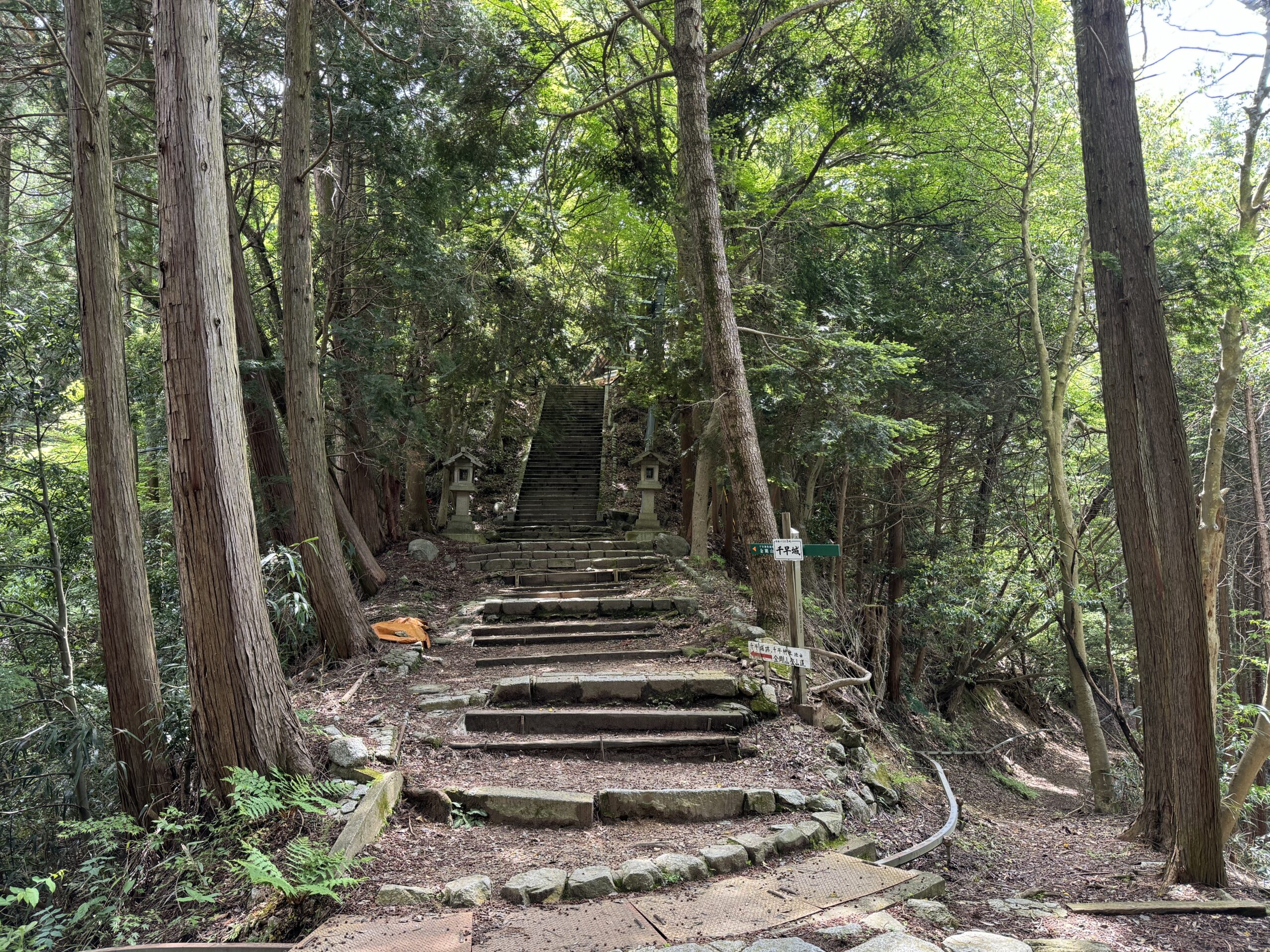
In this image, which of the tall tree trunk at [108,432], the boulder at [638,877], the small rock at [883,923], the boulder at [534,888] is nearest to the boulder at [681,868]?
the boulder at [638,877]

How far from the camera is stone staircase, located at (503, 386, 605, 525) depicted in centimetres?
1487

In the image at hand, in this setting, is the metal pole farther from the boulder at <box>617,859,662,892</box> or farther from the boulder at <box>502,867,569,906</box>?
the boulder at <box>502,867,569,906</box>

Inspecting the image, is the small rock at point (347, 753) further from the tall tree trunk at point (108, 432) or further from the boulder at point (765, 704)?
the boulder at point (765, 704)

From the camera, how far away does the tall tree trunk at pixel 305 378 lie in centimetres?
735

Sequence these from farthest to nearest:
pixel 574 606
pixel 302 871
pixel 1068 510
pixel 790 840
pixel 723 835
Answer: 1. pixel 1068 510
2. pixel 574 606
3. pixel 723 835
4. pixel 790 840
5. pixel 302 871

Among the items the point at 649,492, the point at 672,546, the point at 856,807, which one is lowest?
the point at 856,807

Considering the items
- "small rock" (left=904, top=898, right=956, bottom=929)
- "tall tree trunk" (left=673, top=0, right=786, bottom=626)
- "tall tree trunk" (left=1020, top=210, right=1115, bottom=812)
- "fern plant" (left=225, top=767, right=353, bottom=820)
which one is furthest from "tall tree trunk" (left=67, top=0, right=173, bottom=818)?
"tall tree trunk" (left=1020, top=210, right=1115, bottom=812)

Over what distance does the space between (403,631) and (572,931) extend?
570cm

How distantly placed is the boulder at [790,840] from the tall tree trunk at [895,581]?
29.6 feet

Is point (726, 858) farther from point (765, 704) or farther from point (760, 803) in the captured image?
point (765, 704)

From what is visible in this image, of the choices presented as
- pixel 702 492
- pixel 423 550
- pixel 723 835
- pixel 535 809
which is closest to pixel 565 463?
pixel 423 550

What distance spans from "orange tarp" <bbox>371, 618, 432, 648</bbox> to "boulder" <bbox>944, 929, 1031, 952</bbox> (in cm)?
636

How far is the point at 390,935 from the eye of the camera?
293 cm

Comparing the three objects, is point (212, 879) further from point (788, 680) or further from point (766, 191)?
point (766, 191)
